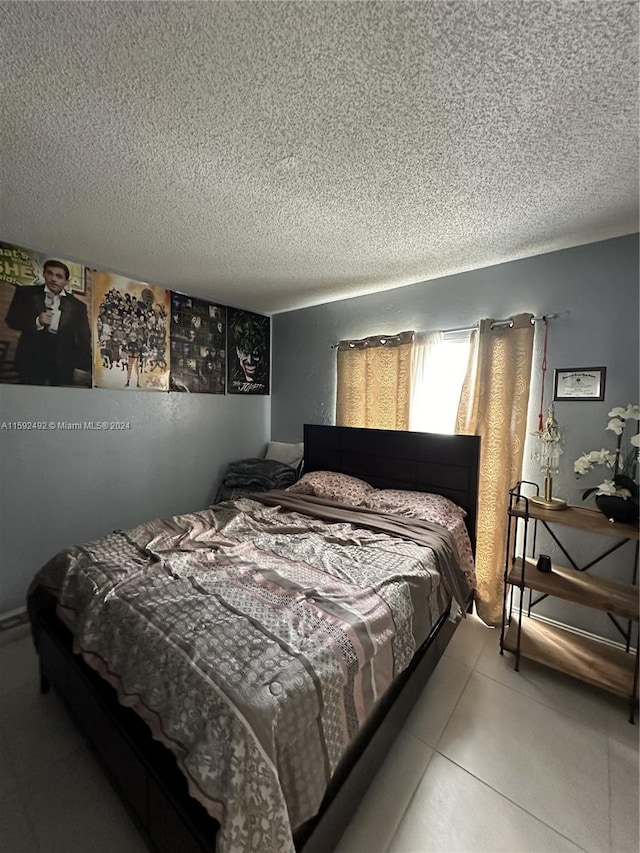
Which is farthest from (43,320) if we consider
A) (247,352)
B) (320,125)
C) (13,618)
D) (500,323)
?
(500,323)

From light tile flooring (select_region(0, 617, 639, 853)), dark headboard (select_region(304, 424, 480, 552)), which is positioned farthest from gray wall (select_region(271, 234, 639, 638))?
light tile flooring (select_region(0, 617, 639, 853))

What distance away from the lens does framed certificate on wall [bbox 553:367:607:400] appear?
80.6 inches

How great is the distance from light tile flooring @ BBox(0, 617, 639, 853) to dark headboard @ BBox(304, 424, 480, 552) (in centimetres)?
98

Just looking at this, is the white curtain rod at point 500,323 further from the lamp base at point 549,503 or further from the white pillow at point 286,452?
the white pillow at point 286,452

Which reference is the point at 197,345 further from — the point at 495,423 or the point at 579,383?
the point at 579,383

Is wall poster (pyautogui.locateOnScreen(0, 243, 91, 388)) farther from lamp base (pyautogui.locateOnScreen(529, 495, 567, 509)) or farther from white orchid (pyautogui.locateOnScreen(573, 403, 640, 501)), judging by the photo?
white orchid (pyautogui.locateOnScreen(573, 403, 640, 501))

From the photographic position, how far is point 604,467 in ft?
6.67

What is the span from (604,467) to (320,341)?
2457mm

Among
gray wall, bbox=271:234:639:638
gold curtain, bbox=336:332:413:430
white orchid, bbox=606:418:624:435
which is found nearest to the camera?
white orchid, bbox=606:418:624:435

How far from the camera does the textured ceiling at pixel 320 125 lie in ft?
3.02

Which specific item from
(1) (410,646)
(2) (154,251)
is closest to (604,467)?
(1) (410,646)

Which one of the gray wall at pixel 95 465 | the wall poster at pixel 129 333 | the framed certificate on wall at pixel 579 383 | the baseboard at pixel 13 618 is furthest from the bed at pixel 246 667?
the wall poster at pixel 129 333

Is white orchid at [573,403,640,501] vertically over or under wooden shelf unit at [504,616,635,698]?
over

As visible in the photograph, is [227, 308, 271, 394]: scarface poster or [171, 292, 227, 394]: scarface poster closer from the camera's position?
[171, 292, 227, 394]: scarface poster
